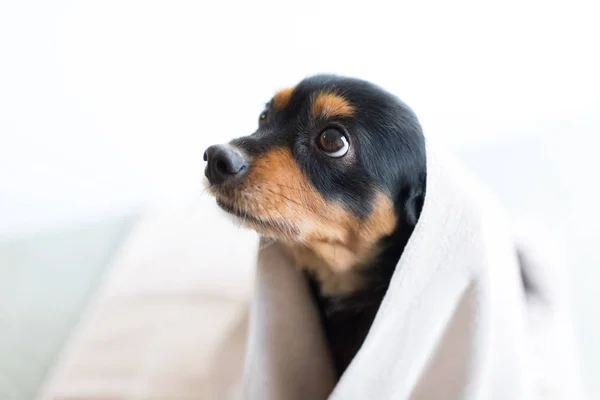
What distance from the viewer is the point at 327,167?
0.78 metres

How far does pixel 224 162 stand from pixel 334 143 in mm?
155

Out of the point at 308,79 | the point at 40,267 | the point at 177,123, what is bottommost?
the point at 40,267

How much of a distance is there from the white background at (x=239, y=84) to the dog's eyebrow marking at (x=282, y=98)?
0.65 meters

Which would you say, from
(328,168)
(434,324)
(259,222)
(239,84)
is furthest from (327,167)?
(239,84)

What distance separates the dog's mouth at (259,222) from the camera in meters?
0.78

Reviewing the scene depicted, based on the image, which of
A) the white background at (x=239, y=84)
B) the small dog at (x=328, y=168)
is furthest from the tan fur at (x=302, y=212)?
the white background at (x=239, y=84)

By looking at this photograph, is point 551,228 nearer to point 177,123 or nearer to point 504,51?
A: point 504,51

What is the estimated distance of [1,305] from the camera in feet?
4.44

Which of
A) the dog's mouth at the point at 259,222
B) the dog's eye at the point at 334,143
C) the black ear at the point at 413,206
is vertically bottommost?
the dog's mouth at the point at 259,222

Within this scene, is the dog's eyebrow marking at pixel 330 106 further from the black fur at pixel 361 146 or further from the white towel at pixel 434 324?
the white towel at pixel 434 324

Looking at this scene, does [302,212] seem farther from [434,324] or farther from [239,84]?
[239,84]

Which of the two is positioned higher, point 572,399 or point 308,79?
point 308,79

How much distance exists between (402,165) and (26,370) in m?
0.95

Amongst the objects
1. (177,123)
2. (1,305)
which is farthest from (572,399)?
(1,305)
